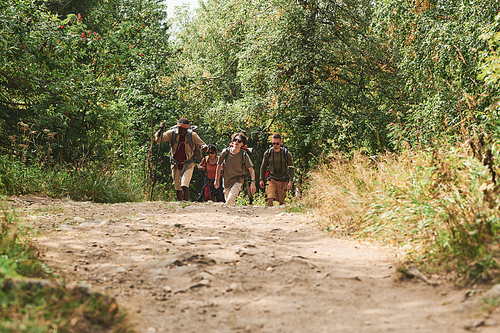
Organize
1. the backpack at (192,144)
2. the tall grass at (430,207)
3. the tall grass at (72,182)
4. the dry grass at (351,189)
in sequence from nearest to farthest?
the tall grass at (430,207), the dry grass at (351,189), the tall grass at (72,182), the backpack at (192,144)

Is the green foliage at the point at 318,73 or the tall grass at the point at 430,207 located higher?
the green foliage at the point at 318,73

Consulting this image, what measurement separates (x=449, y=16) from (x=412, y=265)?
9.30 metres

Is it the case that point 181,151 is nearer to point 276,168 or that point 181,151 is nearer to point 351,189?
point 276,168

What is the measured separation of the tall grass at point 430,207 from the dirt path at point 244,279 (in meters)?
0.29

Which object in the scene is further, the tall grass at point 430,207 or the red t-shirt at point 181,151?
the red t-shirt at point 181,151

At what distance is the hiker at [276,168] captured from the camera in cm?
1042

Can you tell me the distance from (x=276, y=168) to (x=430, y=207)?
19.9 feet

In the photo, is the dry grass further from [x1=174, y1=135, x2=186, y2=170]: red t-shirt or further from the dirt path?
[x1=174, y1=135, x2=186, y2=170]: red t-shirt

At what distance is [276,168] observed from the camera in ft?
34.5

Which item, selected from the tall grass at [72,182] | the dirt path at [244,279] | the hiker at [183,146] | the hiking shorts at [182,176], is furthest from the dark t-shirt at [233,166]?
the dirt path at [244,279]

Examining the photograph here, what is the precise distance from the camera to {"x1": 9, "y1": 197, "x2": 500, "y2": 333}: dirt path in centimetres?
300

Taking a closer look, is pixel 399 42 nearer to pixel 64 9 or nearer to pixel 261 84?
pixel 261 84

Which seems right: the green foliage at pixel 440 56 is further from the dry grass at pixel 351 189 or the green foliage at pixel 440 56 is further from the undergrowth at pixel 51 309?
the undergrowth at pixel 51 309

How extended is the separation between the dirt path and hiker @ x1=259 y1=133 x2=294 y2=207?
4.30m
